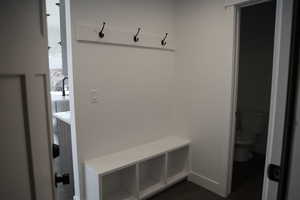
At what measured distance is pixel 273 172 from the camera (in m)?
0.70

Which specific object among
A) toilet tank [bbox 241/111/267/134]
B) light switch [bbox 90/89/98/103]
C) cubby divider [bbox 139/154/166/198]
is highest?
light switch [bbox 90/89/98/103]

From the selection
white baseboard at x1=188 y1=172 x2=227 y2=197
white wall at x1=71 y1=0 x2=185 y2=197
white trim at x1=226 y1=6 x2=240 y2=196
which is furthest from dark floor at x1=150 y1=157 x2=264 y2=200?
white wall at x1=71 y1=0 x2=185 y2=197

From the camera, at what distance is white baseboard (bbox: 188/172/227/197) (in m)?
2.33

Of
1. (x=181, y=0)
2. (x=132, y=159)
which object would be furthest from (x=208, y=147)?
(x=181, y=0)

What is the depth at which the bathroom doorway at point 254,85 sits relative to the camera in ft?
10.6

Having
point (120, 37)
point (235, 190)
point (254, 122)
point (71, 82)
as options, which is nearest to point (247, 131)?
point (254, 122)

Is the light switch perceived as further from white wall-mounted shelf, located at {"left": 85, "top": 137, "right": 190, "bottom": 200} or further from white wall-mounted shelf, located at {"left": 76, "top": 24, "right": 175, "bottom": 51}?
white wall-mounted shelf, located at {"left": 85, "top": 137, "right": 190, "bottom": 200}

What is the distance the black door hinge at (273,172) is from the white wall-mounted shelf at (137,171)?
142 centimetres

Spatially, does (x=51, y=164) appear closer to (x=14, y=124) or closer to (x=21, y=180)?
(x=21, y=180)

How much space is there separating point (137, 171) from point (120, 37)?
1.42 metres

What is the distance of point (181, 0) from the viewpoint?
2525mm

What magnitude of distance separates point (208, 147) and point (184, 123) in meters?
0.45

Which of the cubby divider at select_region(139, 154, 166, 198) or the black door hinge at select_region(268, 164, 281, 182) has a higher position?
the black door hinge at select_region(268, 164, 281, 182)

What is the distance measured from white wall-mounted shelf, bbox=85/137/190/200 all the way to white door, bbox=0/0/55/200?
46.1 inches
